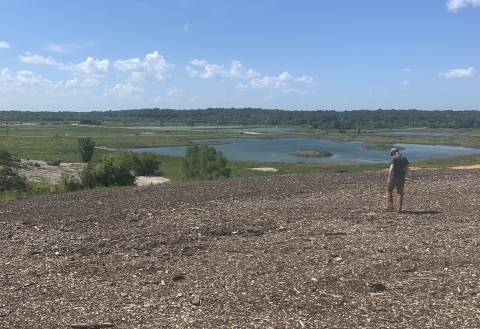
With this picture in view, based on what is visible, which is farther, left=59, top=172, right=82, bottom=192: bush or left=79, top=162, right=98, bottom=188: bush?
left=79, top=162, right=98, bottom=188: bush

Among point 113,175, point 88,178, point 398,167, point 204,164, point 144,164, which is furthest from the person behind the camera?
point 144,164

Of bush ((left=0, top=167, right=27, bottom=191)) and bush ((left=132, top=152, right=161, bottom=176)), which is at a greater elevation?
bush ((left=0, top=167, right=27, bottom=191))

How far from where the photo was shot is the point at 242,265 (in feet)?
25.1

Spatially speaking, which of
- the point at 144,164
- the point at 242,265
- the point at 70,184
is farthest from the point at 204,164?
the point at 242,265

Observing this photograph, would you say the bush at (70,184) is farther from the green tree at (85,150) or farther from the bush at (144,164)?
the green tree at (85,150)

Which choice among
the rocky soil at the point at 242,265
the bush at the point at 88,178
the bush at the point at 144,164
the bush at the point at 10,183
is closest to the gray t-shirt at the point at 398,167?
the rocky soil at the point at 242,265

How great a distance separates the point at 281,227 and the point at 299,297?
13.6 ft

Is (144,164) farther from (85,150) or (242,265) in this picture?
(242,265)

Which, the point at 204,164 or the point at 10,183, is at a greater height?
the point at 10,183

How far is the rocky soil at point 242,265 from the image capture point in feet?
18.8

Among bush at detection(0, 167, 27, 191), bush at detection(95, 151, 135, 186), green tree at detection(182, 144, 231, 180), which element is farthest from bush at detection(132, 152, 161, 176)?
bush at detection(0, 167, 27, 191)

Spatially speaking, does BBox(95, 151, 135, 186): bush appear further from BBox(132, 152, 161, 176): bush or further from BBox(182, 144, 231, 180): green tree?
BBox(132, 152, 161, 176): bush

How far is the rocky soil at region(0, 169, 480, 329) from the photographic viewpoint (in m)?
5.74

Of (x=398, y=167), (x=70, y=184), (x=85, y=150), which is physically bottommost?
(x=85, y=150)
